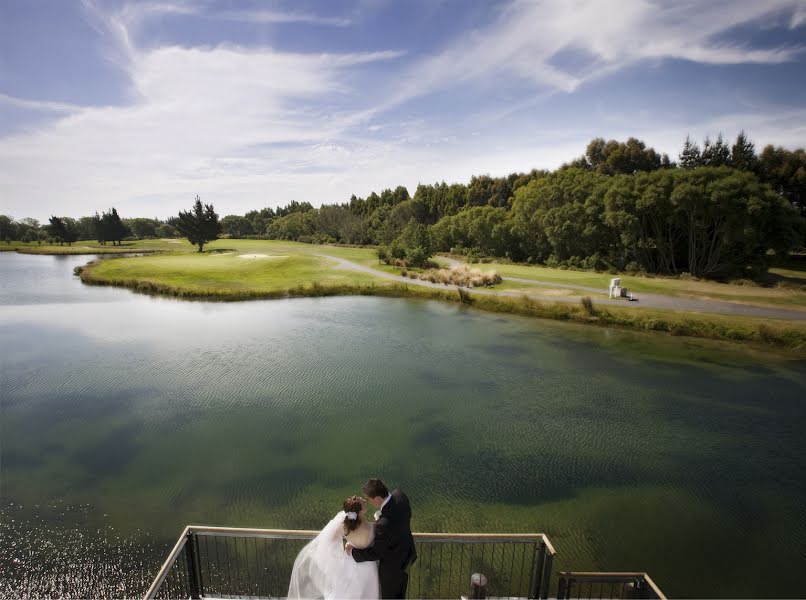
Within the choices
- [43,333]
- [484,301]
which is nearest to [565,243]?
[484,301]

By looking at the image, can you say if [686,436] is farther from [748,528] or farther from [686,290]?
[686,290]

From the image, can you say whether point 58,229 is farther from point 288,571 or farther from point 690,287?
point 690,287

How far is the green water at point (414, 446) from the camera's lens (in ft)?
27.2

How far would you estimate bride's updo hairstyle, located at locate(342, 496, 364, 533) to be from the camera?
176 inches

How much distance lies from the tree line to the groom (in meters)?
39.7

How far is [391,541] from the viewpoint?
451 cm

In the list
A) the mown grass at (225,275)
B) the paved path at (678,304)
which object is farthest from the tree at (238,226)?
the paved path at (678,304)

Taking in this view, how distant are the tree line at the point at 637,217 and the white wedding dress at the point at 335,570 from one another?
40029 millimetres

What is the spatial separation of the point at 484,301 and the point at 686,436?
748 inches

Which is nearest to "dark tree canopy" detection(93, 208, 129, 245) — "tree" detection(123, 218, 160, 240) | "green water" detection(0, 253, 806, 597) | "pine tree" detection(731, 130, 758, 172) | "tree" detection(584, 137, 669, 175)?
"tree" detection(123, 218, 160, 240)

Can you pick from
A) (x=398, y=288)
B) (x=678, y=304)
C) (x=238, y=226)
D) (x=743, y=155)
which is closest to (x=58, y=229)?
(x=238, y=226)

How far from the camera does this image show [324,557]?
16.2 feet

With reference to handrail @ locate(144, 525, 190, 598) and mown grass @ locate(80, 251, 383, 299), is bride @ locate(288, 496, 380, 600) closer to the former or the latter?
handrail @ locate(144, 525, 190, 598)

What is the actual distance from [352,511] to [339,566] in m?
0.91
